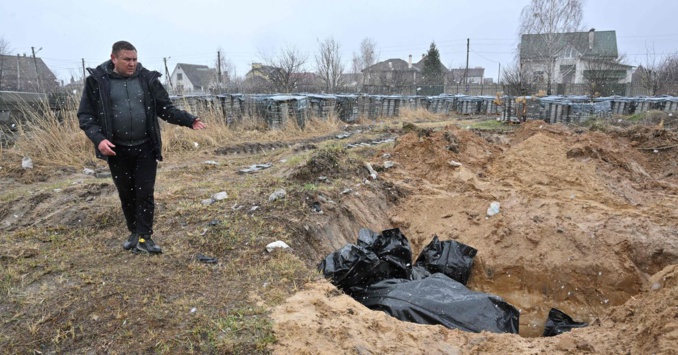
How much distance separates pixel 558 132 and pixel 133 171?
9017 millimetres

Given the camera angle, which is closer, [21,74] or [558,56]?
[558,56]

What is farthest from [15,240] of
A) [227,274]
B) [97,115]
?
[227,274]

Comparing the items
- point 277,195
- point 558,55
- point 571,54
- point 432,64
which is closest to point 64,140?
point 277,195

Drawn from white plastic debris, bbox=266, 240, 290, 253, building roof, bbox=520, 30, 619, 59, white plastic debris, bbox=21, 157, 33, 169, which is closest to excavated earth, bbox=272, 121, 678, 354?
white plastic debris, bbox=266, 240, 290, 253

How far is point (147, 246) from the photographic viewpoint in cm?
359

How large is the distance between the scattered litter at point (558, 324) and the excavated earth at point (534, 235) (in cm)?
31

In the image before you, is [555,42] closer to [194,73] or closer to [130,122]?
[130,122]

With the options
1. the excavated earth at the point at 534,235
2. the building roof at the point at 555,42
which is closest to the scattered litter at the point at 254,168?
the excavated earth at the point at 534,235

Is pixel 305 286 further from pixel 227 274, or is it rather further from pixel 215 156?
pixel 215 156

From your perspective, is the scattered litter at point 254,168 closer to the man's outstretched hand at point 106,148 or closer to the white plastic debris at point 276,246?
the white plastic debris at point 276,246

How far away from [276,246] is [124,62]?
1.94 m

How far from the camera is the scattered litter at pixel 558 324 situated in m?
3.82

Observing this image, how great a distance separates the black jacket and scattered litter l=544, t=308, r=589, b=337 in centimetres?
380

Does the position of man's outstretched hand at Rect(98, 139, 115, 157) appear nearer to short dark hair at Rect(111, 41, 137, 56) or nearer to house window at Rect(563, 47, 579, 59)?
short dark hair at Rect(111, 41, 137, 56)
